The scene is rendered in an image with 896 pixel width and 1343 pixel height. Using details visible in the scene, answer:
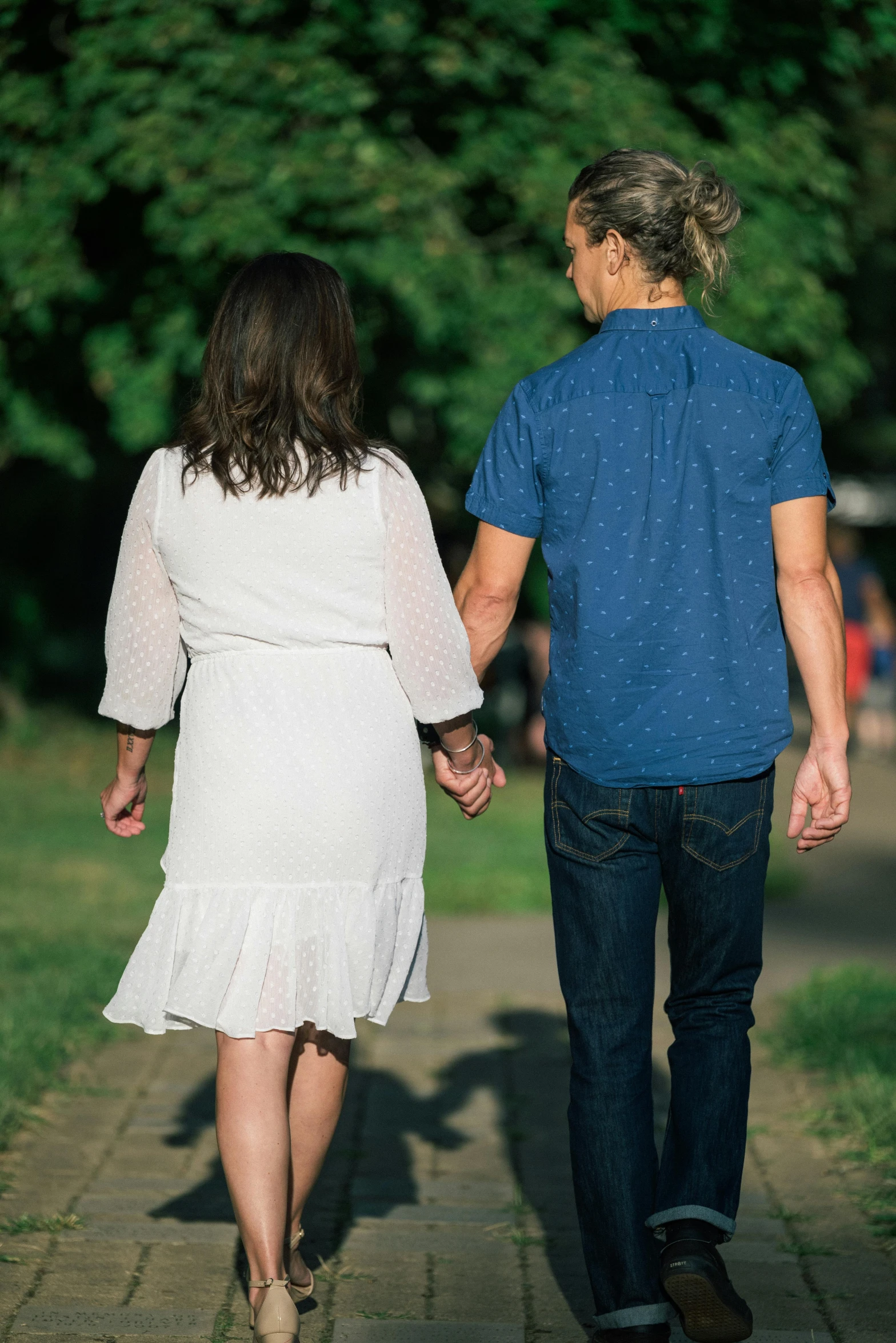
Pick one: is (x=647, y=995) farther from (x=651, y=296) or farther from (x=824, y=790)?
(x=651, y=296)

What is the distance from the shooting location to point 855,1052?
16.9ft

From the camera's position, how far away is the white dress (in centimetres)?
287

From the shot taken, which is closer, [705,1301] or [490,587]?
[705,1301]

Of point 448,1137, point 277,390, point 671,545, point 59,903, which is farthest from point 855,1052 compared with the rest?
point 59,903

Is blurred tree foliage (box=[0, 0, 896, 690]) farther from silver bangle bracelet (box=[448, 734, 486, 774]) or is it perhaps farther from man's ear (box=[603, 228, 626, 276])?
silver bangle bracelet (box=[448, 734, 486, 774])

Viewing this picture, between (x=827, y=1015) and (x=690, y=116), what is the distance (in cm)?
702

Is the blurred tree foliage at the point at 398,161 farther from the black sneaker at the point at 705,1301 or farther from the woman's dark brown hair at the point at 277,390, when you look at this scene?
the black sneaker at the point at 705,1301

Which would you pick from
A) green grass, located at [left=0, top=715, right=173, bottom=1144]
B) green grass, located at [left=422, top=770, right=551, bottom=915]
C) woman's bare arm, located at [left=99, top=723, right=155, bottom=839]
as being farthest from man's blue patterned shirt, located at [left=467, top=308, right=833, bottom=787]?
green grass, located at [left=422, top=770, right=551, bottom=915]

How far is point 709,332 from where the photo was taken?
2928 mm

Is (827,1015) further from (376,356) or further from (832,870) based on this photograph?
(376,356)

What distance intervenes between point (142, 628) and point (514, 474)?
713 mm

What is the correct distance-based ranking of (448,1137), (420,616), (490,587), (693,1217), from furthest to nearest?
1. (448,1137)
2. (490,587)
3. (420,616)
4. (693,1217)

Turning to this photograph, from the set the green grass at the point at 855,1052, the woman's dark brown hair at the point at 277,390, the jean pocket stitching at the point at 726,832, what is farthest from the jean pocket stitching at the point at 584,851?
the green grass at the point at 855,1052

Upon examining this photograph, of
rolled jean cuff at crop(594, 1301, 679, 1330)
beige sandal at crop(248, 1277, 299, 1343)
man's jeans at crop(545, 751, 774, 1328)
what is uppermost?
man's jeans at crop(545, 751, 774, 1328)
